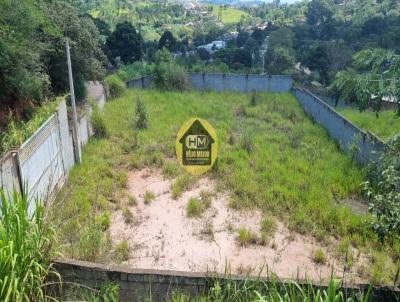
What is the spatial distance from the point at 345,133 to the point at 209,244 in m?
5.25

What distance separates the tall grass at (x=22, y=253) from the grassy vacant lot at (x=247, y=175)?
0.45m

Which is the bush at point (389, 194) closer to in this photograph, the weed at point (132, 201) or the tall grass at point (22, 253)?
the tall grass at point (22, 253)

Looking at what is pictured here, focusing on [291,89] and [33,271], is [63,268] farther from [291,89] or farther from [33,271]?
[291,89]

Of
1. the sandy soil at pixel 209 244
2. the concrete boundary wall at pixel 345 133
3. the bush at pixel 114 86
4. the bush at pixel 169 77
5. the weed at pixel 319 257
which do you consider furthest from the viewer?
the bush at pixel 169 77

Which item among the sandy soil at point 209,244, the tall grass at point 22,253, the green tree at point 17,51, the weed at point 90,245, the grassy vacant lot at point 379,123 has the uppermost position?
the green tree at point 17,51

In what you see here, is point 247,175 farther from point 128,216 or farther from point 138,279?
point 138,279

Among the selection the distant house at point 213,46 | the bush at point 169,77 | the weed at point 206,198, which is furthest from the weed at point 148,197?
the distant house at point 213,46

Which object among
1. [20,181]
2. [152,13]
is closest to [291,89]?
[20,181]

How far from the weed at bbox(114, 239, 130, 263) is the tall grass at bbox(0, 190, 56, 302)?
1343 millimetres

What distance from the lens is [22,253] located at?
2.73 meters

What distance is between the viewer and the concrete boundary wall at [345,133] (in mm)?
6715

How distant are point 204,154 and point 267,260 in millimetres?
1592

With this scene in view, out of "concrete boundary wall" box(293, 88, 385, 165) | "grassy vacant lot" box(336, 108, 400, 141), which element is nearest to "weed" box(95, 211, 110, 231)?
"concrete boundary wall" box(293, 88, 385, 165)

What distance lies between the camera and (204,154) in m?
5.05
